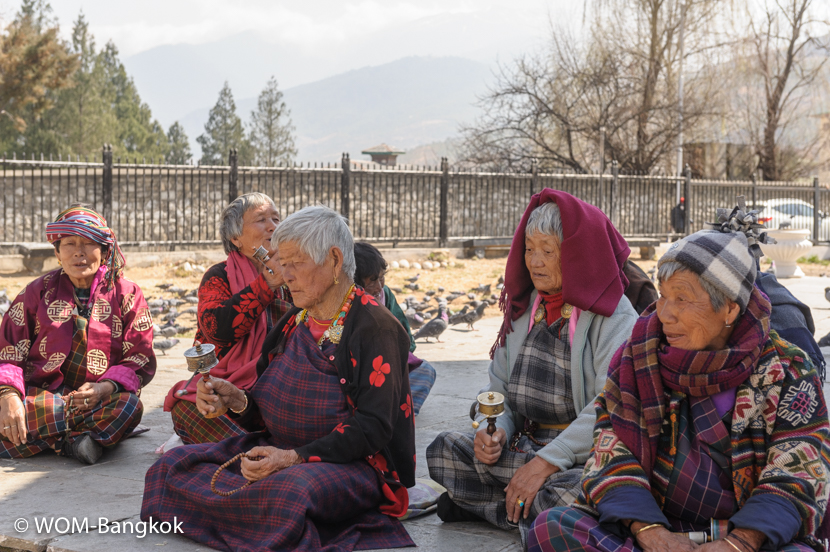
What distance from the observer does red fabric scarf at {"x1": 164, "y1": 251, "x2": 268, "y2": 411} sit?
3.94m

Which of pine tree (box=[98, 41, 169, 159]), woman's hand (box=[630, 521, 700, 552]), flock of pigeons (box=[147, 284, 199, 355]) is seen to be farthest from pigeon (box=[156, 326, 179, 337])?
pine tree (box=[98, 41, 169, 159])

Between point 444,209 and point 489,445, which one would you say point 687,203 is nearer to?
point 444,209

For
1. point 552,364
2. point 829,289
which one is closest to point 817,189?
point 829,289

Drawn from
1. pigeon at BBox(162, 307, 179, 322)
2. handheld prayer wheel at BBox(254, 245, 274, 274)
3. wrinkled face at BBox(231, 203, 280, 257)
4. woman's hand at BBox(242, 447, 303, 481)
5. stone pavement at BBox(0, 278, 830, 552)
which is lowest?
stone pavement at BBox(0, 278, 830, 552)

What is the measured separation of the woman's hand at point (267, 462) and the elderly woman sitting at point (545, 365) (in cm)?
64

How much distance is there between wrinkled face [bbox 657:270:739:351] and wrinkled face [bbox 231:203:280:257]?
7.59 feet

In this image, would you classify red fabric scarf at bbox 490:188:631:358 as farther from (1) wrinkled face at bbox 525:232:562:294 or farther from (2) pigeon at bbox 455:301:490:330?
(2) pigeon at bbox 455:301:490:330

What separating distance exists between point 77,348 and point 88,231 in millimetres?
661

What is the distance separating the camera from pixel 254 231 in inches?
161

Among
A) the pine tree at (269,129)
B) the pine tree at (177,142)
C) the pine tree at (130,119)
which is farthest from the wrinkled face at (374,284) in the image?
the pine tree at (269,129)

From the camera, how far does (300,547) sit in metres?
2.72

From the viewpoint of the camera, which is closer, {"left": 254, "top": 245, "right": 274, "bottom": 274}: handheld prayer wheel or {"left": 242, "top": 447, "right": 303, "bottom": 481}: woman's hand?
{"left": 242, "top": 447, "right": 303, "bottom": 481}: woman's hand

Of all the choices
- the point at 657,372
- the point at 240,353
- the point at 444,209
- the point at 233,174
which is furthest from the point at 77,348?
the point at 444,209

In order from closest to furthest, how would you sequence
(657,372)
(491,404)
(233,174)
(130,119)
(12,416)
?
(657,372) → (491,404) → (12,416) → (233,174) → (130,119)
